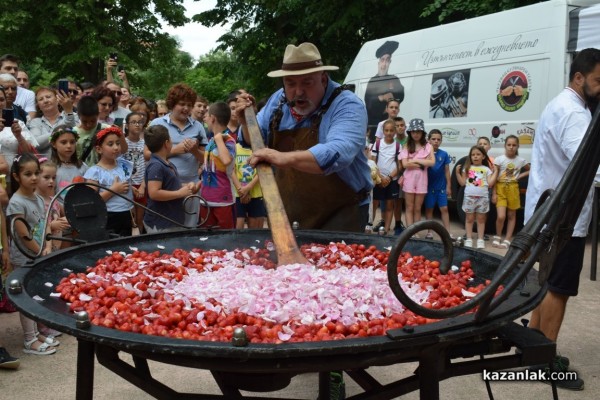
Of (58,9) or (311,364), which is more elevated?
(58,9)

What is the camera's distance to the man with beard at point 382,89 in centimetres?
1019

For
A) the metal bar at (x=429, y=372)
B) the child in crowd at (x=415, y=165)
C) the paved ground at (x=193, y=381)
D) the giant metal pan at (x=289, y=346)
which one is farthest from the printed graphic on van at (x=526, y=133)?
the metal bar at (x=429, y=372)

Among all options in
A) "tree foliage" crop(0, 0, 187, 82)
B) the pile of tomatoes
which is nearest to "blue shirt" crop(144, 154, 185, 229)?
the pile of tomatoes

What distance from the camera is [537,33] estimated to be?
781 centimetres

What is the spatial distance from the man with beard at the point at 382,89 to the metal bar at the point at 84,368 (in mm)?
8558

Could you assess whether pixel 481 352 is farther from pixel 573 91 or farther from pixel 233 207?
pixel 233 207

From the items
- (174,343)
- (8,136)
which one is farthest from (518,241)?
(8,136)

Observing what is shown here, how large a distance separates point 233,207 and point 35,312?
13.9 ft

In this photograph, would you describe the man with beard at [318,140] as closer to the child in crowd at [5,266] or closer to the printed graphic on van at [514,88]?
the child in crowd at [5,266]

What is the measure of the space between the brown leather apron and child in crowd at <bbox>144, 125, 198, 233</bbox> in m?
1.62

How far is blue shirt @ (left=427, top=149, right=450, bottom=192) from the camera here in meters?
8.41

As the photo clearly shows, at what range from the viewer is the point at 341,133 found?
9.97ft

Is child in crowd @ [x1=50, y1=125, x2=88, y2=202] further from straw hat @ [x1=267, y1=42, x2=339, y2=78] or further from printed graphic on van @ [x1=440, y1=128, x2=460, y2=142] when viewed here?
printed graphic on van @ [x1=440, y1=128, x2=460, y2=142]

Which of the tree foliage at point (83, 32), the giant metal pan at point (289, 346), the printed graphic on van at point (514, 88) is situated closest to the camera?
the giant metal pan at point (289, 346)
